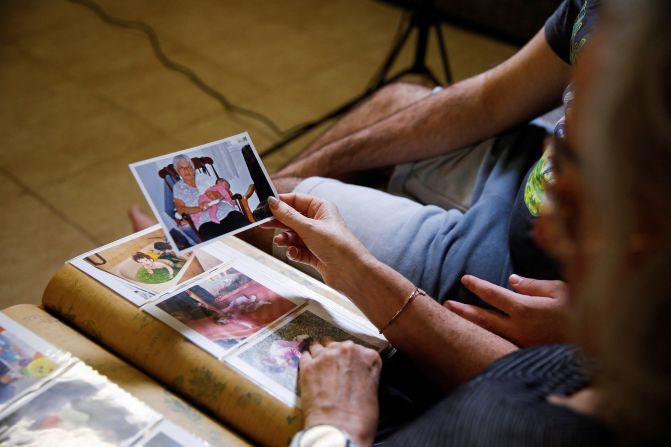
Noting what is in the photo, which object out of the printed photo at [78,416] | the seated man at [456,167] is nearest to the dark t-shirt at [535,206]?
the seated man at [456,167]

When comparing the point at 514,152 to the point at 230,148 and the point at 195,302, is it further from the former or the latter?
the point at 195,302

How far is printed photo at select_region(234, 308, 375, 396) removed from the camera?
2.88ft

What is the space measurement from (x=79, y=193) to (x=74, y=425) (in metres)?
1.29

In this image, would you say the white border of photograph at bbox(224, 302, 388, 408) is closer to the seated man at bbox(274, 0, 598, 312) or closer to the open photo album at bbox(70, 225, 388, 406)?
the open photo album at bbox(70, 225, 388, 406)

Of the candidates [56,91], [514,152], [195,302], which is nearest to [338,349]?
[195,302]

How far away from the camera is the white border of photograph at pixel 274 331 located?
2.79ft

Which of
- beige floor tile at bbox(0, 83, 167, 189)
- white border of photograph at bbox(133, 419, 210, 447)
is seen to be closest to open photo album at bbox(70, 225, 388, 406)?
white border of photograph at bbox(133, 419, 210, 447)

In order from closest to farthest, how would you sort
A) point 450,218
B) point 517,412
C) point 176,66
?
1. point 517,412
2. point 450,218
3. point 176,66

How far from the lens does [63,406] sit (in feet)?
2.65

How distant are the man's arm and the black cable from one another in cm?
87

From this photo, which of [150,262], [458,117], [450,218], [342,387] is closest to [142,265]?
[150,262]

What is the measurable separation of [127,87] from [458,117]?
153 cm

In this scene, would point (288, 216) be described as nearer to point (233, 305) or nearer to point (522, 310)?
point (233, 305)

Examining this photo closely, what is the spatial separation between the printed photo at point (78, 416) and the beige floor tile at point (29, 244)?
82 cm
